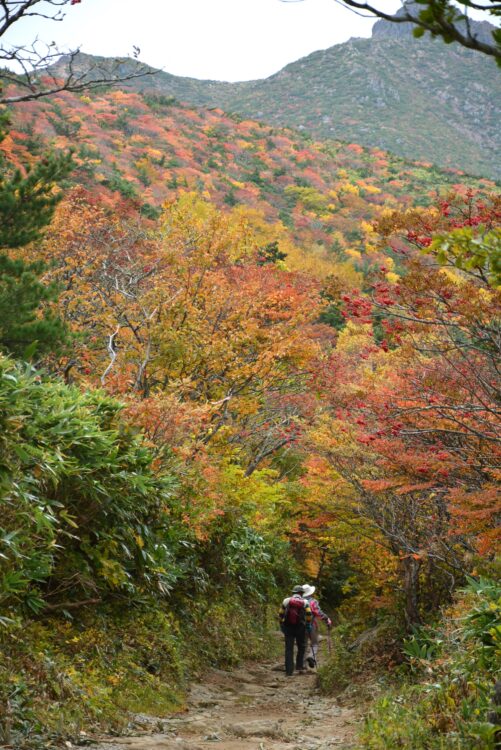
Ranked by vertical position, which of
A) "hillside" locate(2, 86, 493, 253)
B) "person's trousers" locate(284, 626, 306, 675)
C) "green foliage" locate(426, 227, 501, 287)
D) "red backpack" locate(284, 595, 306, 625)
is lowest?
"person's trousers" locate(284, 626, 306, 675)

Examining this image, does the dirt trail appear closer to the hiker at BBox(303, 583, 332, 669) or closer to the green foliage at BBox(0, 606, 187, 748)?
the green foliage at BBox(0, 606, 187, 748)

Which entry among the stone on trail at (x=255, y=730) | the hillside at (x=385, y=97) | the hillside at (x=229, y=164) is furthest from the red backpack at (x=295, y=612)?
the hillside at (x=385, y=97)

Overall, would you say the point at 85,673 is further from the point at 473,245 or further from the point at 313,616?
the point at 313,616

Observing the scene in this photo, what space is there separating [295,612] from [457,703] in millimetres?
6670

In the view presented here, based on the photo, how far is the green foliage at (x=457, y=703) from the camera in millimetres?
4973

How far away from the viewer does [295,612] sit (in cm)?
1215

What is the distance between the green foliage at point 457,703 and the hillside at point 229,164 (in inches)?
1209

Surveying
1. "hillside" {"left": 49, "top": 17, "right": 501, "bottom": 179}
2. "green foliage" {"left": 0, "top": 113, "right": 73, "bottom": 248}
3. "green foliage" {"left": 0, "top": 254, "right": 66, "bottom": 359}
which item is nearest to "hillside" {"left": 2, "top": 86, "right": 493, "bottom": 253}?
"green foliage" {"left": 0, "top": 113, "right": 73, "bottom": 248}

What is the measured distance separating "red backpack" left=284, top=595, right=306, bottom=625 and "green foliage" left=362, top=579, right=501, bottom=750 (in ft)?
17.0

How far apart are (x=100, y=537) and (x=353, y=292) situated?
13.7 ft

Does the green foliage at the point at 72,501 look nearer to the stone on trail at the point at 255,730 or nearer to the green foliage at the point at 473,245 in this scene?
the stone on trail at the point at 255,730

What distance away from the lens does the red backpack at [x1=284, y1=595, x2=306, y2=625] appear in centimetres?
1215

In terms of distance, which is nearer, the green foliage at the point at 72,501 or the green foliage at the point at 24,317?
the green foliage at the point at 72,501

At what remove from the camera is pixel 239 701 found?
9555 mm
